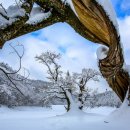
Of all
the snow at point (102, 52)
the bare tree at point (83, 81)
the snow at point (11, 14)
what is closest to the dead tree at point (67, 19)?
the snow at point (11, 14)

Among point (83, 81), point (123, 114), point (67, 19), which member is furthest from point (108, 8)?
point (83, 81)

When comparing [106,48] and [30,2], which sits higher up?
[30,2]

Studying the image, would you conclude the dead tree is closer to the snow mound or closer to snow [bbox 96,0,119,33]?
snow [bbox 96,0,119,33]

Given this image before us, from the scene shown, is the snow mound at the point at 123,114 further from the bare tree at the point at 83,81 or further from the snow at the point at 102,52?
the bare tree at the point at 83,81

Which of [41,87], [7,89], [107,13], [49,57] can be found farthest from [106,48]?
[7,89]

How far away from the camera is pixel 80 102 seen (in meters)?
29.2

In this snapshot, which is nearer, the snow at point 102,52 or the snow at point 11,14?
the snow at point 11,14

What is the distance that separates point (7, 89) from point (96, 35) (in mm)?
35243

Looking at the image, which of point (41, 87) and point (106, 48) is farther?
point (41, 87)

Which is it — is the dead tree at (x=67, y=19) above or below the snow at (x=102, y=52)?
above

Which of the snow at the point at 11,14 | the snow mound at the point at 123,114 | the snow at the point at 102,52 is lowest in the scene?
the snow mound at the point at 123,114

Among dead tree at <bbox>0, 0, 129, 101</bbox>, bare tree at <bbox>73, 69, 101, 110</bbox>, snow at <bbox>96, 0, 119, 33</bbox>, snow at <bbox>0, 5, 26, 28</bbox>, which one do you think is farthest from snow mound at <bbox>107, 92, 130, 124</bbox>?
bare tree at <bbox>73, 69, 101, 110</bbox>

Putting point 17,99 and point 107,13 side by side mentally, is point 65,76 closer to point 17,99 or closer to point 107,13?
point 17,99

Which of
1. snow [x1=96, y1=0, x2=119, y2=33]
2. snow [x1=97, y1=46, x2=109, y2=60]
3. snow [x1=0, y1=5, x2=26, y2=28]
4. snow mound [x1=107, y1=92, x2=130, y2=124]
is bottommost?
snow mound [x1=107, y1=92, x2=130, y2=124]
